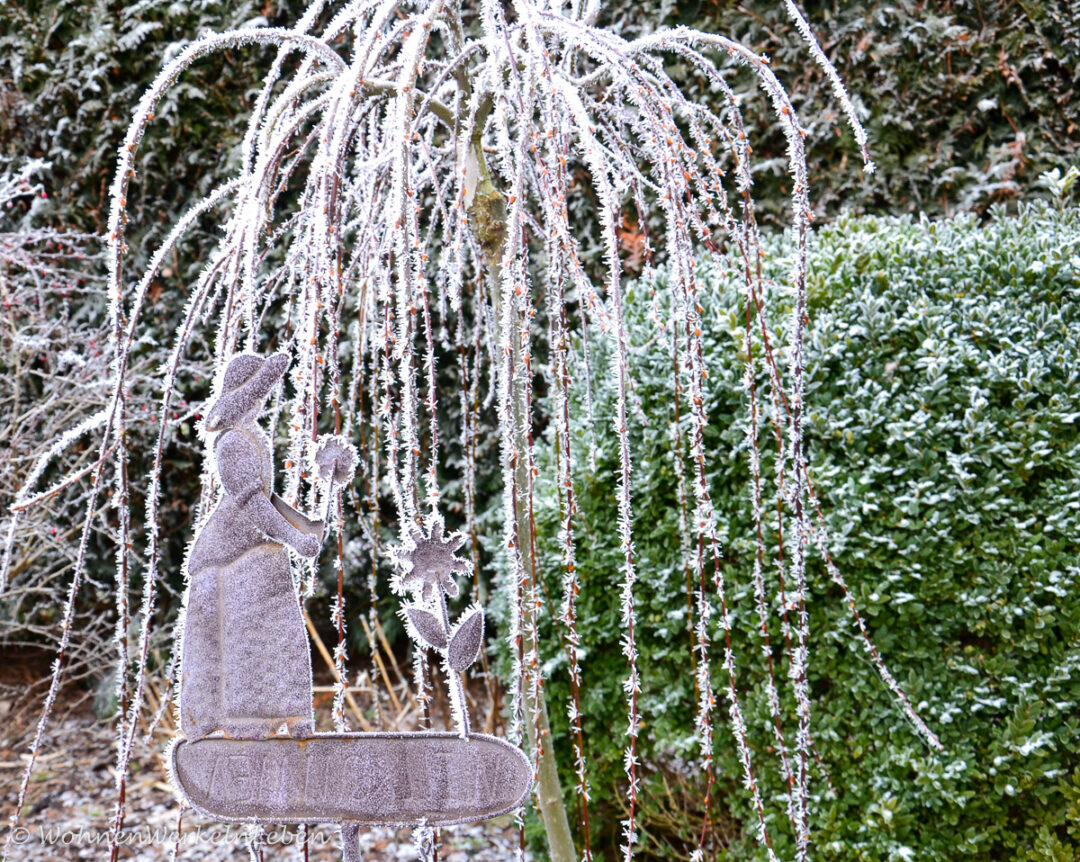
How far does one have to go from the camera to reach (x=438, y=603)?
0.82 m

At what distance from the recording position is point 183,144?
135 inches

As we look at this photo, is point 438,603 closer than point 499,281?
Yes

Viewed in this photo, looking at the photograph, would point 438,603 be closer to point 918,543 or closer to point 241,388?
point 241,388

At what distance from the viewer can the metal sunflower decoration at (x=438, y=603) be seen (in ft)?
2.64

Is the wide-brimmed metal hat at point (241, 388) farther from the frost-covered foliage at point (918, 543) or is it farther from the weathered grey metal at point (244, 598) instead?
the frost-covered foliage at point (918, 543)

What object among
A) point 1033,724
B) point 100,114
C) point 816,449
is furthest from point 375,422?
point 100,114

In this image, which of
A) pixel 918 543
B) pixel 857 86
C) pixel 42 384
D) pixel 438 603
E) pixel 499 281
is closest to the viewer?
pixel 438 603

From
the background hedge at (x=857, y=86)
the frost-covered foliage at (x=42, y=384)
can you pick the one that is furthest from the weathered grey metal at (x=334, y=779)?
the background hedge at (x=857, y=86)

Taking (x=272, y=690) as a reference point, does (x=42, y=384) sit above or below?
above

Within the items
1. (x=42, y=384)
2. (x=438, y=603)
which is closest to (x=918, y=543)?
(x=438, y=603)

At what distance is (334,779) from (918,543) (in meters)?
1.36

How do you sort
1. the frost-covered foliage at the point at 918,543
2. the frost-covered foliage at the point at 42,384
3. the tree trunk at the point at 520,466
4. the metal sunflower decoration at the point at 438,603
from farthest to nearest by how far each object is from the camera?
the frost-covered foliage at the point at 42,384 → the frost-covered foliage at the point at 918,543 → the tree trunk at the point at 520,466 → the metal sunflower decoration at the point at 438,603

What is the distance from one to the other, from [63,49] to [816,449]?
12.3 ft

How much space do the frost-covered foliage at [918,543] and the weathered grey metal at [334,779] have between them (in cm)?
78
